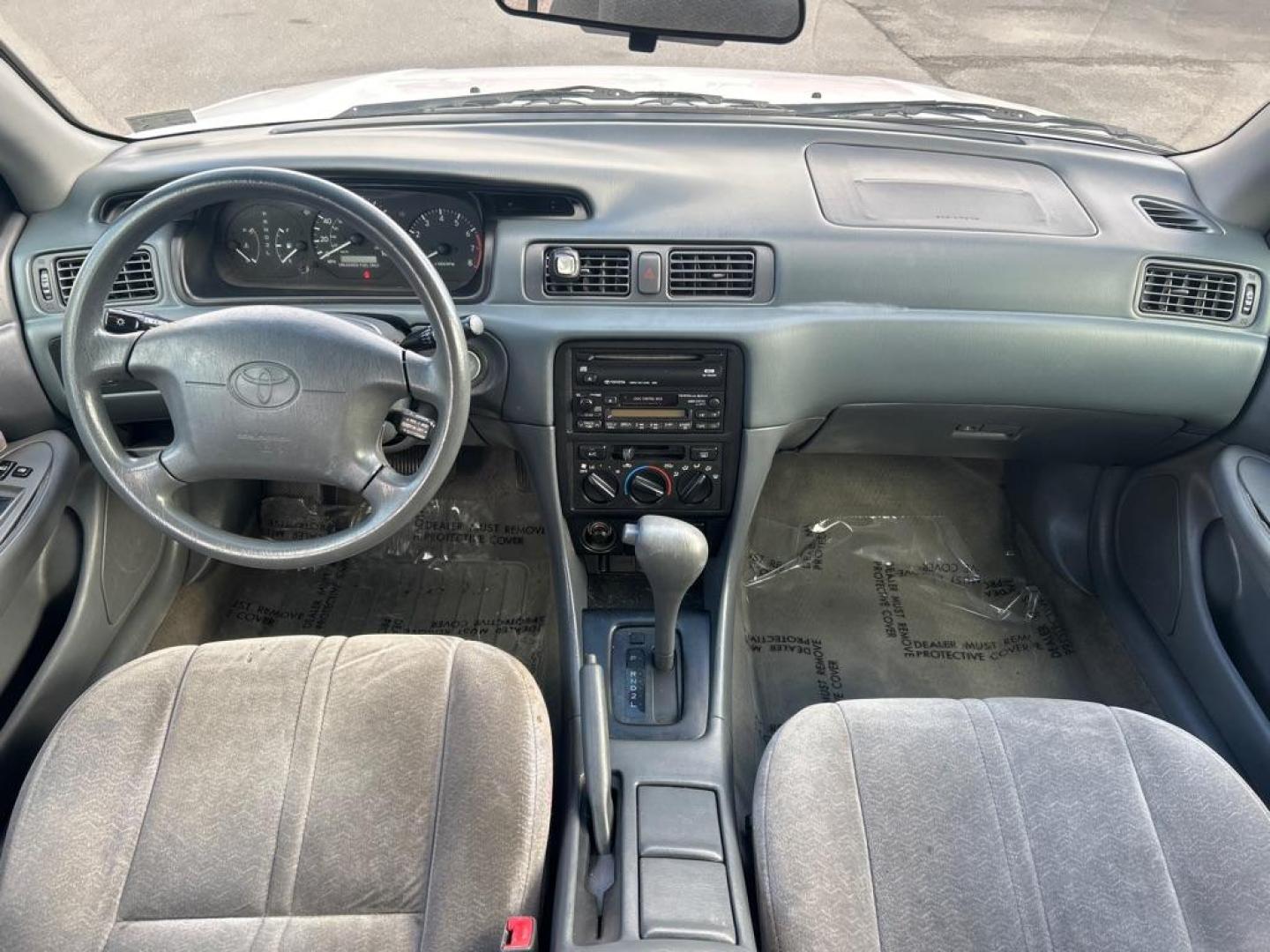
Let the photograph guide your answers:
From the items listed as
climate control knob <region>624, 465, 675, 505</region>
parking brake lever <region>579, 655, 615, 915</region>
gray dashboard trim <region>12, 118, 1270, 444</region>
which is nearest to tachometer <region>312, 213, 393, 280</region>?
gray dashboard trim <region>12, 118, 1270, 444</region>

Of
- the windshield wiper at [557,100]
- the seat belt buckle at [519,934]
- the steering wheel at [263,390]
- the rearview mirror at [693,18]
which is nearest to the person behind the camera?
the seat belt buckle at [519,934]

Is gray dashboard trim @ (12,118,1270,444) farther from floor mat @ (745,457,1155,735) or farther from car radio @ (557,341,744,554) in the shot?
floor mat @ (745,457,1155,735)

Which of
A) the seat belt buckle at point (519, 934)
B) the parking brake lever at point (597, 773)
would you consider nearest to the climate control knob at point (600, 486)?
the parking brake lever at point (597, 773)

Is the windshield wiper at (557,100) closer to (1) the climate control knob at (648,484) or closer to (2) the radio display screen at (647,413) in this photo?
(2) the radio display screen at (647,413)

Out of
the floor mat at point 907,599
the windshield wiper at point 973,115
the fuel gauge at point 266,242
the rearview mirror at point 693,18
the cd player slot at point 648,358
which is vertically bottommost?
the floor mat at point 907,599

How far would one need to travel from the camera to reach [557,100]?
2.10 meters

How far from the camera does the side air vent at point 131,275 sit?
6.28ft

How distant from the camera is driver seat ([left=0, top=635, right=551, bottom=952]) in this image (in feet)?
4.58

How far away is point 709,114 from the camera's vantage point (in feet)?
6.72

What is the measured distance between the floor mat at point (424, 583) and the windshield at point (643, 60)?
1.04m

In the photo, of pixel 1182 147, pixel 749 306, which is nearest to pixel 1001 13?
pixel 1182 147

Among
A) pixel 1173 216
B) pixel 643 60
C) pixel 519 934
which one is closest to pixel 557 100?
pixel 643 60

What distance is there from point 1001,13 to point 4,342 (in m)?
5.02

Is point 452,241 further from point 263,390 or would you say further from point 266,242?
point 263,390
